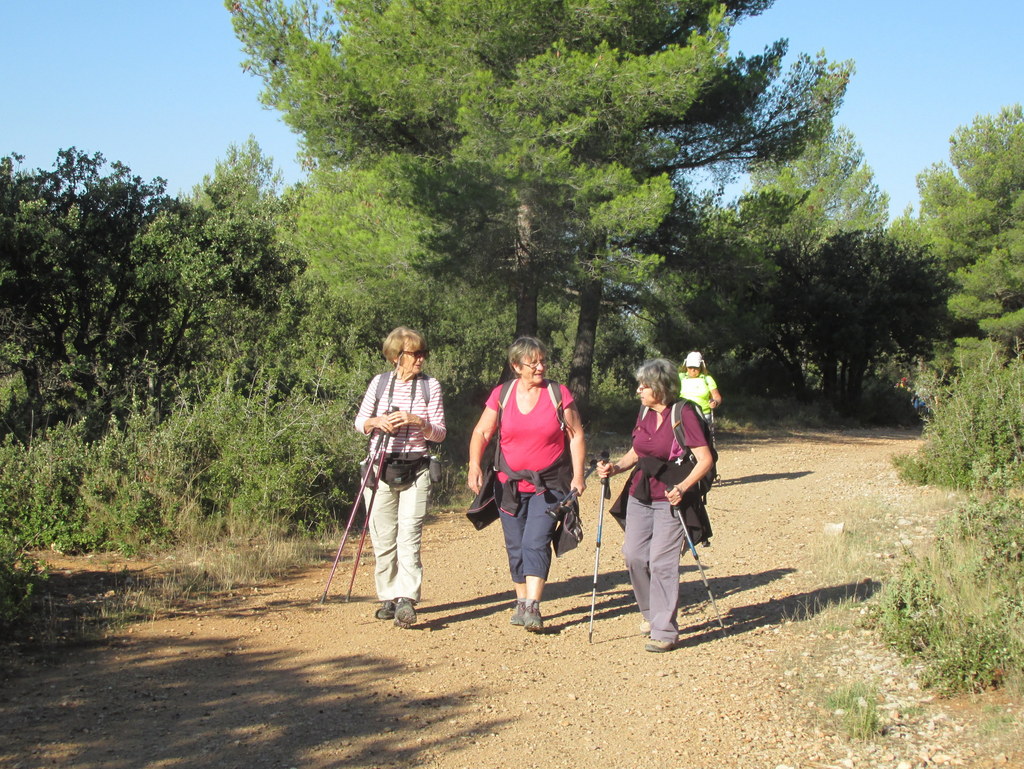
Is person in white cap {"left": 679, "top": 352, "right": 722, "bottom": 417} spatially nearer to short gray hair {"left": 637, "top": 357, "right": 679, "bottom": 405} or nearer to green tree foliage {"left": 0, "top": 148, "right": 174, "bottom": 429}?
short gray hair {"left": 637, "top": 357, "right": 679, "bottom": 405}

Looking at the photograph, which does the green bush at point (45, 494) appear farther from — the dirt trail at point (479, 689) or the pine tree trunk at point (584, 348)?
the pine tree trunk at point (584, 348)

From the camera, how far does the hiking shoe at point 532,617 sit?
20.3 feet

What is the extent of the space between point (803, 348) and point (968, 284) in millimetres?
11086

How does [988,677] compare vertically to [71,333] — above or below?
below

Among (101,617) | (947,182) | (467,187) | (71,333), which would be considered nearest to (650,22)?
(467,187)

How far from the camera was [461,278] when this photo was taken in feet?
53.0

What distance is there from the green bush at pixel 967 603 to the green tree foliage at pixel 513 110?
8.84 metres

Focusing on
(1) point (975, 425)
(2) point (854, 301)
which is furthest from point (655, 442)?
(2) point (854, 301)

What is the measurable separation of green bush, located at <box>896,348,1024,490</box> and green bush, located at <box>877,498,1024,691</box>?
153 inches

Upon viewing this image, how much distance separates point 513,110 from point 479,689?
11197 millimetres

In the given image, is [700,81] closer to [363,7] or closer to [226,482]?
[363,7]

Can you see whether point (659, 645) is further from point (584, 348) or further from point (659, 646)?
point (584, 348)

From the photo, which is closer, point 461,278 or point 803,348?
point 461,278

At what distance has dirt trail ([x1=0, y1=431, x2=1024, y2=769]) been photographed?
4281 mm
